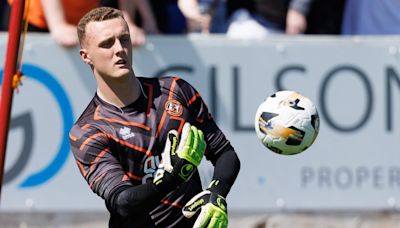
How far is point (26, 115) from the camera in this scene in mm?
9320

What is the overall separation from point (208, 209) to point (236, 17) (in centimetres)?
414

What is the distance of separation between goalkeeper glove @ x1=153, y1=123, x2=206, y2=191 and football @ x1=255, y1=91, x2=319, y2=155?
75cm

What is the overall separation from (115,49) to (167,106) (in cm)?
43

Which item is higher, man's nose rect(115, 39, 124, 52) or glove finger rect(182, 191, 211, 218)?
man's nose rect(115, 39, 124, 52)

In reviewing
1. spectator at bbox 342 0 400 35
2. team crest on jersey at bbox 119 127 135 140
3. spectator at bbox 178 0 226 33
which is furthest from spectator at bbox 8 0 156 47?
team crest on jersey at bbox 119 127 135 140

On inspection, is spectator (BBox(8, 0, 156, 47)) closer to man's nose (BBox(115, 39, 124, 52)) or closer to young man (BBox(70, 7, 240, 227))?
young man (BBox(70, 7, 240, 227))

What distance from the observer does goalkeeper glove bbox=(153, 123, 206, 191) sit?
19.5 ft

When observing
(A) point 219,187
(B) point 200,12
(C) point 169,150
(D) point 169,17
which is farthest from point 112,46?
(D) point 169,17

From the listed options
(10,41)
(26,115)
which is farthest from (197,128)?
(26,115)

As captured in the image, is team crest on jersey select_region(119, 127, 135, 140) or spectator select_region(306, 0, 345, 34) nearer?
team crest on jersey select_region(119, 127, 135, 140)

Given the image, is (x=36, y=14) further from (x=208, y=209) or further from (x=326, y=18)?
(x=208, y=209)

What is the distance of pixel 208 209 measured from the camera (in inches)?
238

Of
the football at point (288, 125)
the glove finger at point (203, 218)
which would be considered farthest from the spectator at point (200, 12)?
the glove finger at point (203, 218)

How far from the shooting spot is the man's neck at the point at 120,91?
20.9 ft
